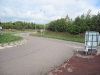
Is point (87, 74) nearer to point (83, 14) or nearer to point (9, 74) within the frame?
point (9, 74)

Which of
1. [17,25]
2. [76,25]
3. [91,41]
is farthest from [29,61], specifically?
[17,25]

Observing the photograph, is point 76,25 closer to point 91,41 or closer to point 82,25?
point 82,25

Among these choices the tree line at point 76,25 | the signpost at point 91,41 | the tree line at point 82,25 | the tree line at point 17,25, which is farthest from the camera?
the tree line at point 17,25

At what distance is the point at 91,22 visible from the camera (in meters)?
60.1

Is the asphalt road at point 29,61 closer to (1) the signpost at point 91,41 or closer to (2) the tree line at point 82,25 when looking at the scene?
(1) the signpost at point 91,41

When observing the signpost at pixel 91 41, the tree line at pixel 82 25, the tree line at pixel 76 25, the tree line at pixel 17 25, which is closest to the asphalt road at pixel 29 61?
the signpost at pixel 91 41

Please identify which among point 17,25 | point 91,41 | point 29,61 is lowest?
point 29,61

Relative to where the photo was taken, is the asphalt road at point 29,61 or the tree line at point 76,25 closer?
the asphalt road at point 29,61

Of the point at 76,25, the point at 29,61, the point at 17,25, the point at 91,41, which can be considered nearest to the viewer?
the point at 29,61

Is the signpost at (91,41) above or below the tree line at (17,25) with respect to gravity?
below

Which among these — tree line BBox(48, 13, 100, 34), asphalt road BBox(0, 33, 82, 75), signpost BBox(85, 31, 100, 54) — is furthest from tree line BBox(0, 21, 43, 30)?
signpost BBox(85, 31, 100, 54)

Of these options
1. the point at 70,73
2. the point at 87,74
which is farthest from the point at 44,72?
the point at 87,74

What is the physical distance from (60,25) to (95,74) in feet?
216

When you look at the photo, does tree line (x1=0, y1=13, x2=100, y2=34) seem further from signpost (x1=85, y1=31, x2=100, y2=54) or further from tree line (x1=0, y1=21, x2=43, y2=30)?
signpost (x1=85, y1=31, x2=100, y2=54)
